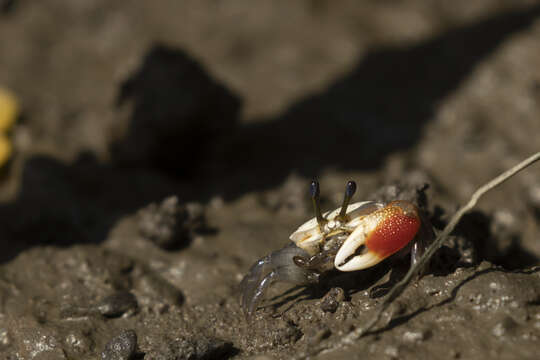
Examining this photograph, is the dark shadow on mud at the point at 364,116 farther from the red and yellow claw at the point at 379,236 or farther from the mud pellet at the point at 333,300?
the red and yellow claw at the point at 379,236

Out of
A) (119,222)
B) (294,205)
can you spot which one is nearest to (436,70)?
(294,205)

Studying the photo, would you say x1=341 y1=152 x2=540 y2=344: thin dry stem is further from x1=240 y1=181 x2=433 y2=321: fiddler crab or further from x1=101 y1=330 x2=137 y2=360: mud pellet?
x1=101 y1=330 x2=137 y2=360: mud pellet

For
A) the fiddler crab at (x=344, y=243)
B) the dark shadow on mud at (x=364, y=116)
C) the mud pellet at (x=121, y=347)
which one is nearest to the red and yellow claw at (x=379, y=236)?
the fiddler crab at (x=344, y=243)

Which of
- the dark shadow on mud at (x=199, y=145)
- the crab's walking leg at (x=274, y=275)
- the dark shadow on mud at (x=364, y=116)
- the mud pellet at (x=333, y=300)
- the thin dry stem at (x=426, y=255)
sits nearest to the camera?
the thin dry stem at (x=426, y=255)

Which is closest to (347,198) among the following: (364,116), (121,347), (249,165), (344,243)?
(344,243)

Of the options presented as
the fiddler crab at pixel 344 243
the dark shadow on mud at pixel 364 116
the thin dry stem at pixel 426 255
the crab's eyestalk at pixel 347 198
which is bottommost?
the thin dry stem at pixel 426 255

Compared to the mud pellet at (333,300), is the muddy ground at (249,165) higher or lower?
higher

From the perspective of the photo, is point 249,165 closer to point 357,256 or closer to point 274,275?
point 274,275

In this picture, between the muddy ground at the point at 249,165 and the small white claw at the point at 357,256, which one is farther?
the muddy ground at the point at 249,165

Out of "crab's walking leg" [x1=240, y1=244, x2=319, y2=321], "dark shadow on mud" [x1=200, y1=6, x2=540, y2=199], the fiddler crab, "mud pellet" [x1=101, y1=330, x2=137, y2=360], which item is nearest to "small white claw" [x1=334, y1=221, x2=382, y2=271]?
the fiddler crab
